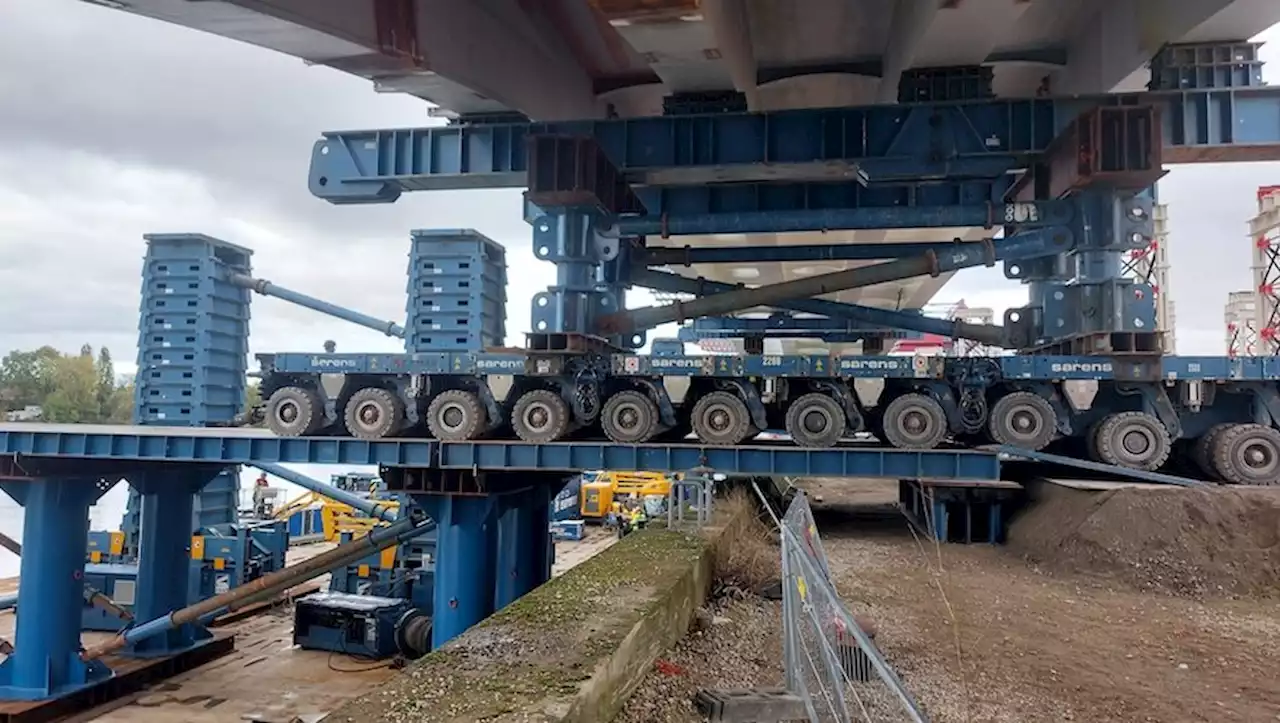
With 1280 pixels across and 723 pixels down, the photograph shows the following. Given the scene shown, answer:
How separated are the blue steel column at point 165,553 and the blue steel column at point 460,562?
18.3 ft

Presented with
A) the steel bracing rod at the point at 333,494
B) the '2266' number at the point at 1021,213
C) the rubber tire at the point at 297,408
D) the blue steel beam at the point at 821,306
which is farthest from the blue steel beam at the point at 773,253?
the steel bracing rod at the point at 333,494

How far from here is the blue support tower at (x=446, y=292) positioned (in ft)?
54.5

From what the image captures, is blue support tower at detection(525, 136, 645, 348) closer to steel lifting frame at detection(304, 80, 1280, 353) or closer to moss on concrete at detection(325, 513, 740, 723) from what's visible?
steel lifting frame at detection(304, 80, 1280, 353)

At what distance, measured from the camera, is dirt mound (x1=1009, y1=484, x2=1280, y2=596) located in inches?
288

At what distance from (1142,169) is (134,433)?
44.5 ft

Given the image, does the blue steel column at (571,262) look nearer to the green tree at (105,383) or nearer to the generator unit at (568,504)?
the generator unit at (568,504)

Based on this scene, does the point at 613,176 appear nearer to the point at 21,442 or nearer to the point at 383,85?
the point at 383,85

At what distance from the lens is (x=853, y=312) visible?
14.1m

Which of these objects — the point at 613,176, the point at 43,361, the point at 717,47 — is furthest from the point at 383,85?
the point at 43,361

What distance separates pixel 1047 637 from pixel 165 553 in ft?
44.4

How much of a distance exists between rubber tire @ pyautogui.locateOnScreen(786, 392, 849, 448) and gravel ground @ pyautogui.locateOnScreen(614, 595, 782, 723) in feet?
13.4

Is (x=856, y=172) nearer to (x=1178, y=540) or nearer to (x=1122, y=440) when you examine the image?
(x=1122, y=440)

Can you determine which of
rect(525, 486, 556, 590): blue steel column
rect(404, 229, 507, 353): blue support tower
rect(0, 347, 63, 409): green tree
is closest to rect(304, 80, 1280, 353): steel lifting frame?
rect(525, 486, 556, 590): blue steel column

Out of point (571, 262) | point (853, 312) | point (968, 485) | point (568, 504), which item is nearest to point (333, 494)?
point (571, 262)
